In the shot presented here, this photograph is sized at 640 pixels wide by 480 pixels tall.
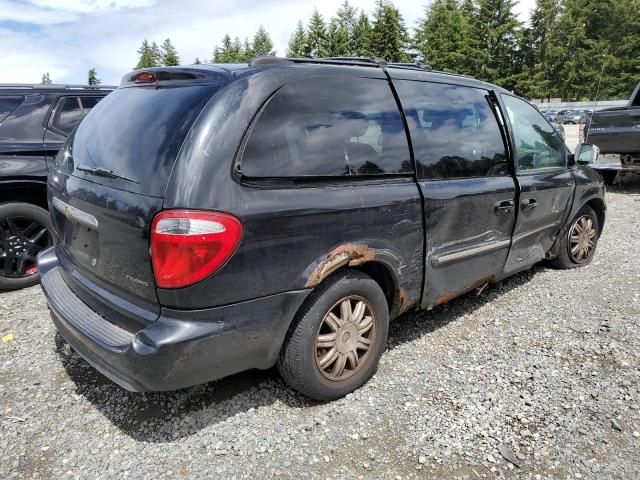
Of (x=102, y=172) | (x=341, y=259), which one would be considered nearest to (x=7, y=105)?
(x=102, y=172)

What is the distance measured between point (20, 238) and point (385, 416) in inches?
149

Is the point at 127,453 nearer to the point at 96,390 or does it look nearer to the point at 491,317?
the point at 96,390

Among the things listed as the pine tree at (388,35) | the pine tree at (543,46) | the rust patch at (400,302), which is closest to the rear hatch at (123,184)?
the rust patch at (400,302)

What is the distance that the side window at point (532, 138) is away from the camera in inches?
152

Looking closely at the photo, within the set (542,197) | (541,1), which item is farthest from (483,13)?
(542,197)

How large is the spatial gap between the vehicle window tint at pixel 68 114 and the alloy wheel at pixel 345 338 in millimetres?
3695

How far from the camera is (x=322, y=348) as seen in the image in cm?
266

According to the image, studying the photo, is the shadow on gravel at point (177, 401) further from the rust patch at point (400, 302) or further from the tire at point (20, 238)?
the tire at point (20, 238)

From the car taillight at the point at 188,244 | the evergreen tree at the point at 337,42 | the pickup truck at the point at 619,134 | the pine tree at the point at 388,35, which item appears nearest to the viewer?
the car taillight at the point at 188,244

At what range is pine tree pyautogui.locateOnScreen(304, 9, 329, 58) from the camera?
171 feet

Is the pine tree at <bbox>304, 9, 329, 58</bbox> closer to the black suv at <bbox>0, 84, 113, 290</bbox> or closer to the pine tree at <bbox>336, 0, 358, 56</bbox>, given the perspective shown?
the pine tree at <bbox>336, 0, 358, 56</bbox>

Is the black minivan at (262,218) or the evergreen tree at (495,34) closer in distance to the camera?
the black minivan at (262,218)

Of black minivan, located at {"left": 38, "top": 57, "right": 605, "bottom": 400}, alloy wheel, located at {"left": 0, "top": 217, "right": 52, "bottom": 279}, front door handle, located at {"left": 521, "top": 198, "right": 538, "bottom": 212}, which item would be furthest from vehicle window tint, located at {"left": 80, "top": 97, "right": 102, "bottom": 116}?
front door handle, located at {"left": 521, "top": 198, "right": 538, "bottom": 212}

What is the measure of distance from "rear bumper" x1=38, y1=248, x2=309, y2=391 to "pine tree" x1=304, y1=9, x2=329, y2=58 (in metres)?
52.9
